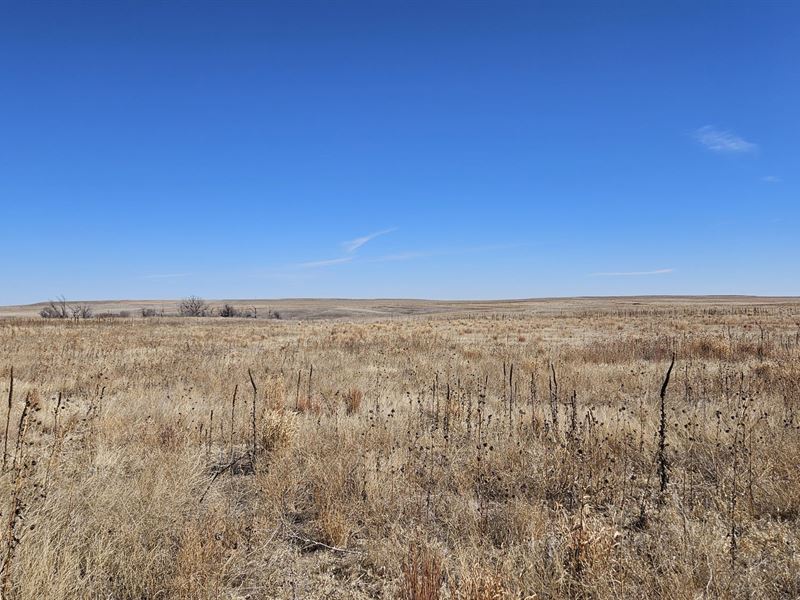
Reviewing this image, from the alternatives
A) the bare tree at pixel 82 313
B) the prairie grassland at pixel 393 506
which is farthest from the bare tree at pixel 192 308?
the prairie grassland at pixel 393 506

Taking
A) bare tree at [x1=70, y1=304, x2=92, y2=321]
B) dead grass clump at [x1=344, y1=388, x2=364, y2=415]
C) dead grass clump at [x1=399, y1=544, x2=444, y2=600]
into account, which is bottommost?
dead grass clump at [x1=344, y1=388, x2=364, y2=415]

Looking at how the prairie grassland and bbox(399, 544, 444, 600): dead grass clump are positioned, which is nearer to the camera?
bbox(399, 544, 444, 600): dead grass clump

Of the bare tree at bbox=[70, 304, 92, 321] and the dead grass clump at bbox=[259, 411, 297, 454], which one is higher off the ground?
the bare tree at bbox=[70, 304, 92, 321]

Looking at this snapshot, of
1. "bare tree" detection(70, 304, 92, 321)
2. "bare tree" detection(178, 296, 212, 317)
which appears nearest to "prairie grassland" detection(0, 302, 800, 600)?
"bare tree" detection(70, 304, 92, 321)

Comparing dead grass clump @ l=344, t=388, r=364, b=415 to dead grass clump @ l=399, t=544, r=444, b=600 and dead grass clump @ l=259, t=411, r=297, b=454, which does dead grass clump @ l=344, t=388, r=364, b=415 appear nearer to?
dead grass clump @ l=259, t=411, r=297, b=454

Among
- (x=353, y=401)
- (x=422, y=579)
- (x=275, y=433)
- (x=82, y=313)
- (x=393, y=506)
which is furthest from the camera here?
(x=82, y=313)

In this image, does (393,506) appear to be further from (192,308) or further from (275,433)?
(192,308)

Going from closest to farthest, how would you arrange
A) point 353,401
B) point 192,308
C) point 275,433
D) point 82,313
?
point 275,433, point 353,401, point 82,313, point 192,308

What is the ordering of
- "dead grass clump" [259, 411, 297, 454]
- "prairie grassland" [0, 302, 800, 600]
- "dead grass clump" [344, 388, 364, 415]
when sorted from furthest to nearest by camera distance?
"dead grass clump" [344, 388, 364, 415] → "dead grass clump" [259, 411, 297, 454] → "prairie grassland" [0, 302, 800, 600]

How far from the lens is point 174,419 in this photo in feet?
20.6

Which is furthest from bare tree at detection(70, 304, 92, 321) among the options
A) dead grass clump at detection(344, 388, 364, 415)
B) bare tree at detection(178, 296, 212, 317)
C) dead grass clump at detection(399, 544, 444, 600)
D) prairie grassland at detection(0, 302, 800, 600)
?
dead grass clump at detection(399, 544, 444, 600)

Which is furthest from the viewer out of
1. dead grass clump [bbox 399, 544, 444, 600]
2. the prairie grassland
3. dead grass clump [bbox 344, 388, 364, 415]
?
dead grass clump [bbox 344, 388, 364, 415]

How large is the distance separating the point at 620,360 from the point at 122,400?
11.8 m

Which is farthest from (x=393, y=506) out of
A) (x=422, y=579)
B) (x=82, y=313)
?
(x=82, y=313)
